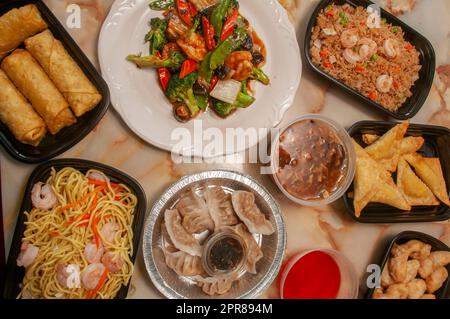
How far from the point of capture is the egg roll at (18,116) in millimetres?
2439

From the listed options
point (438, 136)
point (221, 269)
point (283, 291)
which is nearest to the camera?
point (221, 269)

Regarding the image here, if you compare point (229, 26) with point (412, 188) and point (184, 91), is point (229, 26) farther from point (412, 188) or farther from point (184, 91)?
point (412, 188)

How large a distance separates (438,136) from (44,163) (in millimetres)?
2509

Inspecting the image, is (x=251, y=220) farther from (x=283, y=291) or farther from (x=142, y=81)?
(x=142, y=81)

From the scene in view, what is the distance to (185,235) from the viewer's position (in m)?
2.50

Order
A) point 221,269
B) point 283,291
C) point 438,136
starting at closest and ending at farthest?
point 221,269 < point 283,291 < point 438,136

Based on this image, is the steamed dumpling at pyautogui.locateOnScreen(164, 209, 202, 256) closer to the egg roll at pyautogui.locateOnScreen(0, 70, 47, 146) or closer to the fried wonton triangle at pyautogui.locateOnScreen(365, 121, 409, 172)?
the egg roll at pyautogui.locateOnScreen(0, 70, 47, 146)

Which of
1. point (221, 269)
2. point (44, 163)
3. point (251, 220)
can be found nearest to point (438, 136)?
point (251, 220)

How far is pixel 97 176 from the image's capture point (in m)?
2.54

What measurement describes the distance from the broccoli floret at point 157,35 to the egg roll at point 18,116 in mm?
807

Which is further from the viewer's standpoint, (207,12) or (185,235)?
(207,12)

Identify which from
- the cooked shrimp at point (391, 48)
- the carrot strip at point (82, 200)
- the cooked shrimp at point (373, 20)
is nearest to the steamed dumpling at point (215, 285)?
the carrot strip at point (82, 200)

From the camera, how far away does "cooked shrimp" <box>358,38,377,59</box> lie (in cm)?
277

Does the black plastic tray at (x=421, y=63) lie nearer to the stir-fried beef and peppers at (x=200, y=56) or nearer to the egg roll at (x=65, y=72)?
the stir-fried beef and peppers at (x=200, y=56)
